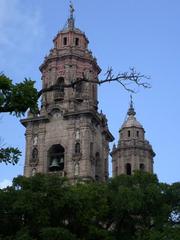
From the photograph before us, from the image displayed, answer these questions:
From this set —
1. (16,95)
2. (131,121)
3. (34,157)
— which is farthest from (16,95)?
(131,121)

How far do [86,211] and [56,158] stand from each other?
1802 centimetres

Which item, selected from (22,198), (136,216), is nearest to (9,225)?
(22,198)

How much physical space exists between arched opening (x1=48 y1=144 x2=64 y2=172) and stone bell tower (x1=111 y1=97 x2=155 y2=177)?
33.8ft

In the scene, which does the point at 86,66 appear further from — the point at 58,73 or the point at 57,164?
the point at 57,164

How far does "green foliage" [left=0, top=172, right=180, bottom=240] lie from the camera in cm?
2934

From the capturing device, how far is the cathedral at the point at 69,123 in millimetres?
47594

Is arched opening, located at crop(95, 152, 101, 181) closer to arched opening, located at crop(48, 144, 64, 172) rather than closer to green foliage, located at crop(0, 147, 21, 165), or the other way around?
arched opening, located at crop(48, 144, 64, 172)

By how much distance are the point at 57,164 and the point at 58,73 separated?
29.1ft

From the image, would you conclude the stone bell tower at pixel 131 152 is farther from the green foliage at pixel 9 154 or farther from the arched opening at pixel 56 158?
the green foliage at pixel 9 154

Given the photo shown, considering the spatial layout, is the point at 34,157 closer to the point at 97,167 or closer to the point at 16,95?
the point at 97,167

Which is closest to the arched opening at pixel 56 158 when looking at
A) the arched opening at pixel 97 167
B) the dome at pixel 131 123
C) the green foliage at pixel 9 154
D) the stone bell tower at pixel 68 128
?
the stone bell tower at pixel 68 128

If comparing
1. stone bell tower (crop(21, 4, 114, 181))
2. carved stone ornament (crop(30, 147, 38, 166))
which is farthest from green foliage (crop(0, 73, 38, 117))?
carved stone ornament (crop(30, 147, 38, 166))

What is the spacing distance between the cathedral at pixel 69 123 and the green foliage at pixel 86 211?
38.7 feet

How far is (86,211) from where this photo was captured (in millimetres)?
30547
